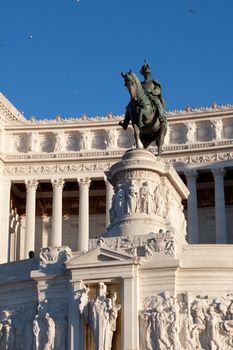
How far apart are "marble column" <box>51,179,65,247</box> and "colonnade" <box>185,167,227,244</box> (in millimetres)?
9830

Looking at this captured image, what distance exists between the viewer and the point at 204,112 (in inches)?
2746

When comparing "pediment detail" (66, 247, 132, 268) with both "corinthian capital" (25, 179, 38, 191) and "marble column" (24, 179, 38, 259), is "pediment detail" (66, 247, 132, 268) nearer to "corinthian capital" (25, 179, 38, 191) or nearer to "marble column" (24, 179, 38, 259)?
"marble column" (24, 179, 38, 259)

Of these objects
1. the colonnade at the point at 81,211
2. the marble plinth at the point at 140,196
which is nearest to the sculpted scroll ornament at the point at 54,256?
the marble plinth at the point at 140,196

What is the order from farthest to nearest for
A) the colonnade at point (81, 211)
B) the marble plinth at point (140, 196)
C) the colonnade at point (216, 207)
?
the colonnade at point (81, 211) < the colonnade at point (216, 207) < the marble plinth at point (140, 196)

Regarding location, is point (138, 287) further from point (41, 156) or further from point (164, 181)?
point (41, 156)

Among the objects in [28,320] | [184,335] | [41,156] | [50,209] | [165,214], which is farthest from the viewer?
[50,209]

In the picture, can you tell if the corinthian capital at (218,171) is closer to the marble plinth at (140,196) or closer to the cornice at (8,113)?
the cornice at (8,113)

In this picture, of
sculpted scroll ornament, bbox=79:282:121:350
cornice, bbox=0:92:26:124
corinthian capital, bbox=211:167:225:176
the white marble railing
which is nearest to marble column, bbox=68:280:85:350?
sculpted scroll ornament, bbox=79:282:121:350

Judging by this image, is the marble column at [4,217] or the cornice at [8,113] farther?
the cornice at [8,113]

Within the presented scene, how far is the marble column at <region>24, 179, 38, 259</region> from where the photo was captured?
68.1 m

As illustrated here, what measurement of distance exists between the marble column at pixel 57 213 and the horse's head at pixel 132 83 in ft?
93.7

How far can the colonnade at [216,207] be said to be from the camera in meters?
66.1

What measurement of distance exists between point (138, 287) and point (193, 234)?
3277 cm

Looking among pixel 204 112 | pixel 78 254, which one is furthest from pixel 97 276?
pixel 204 112
